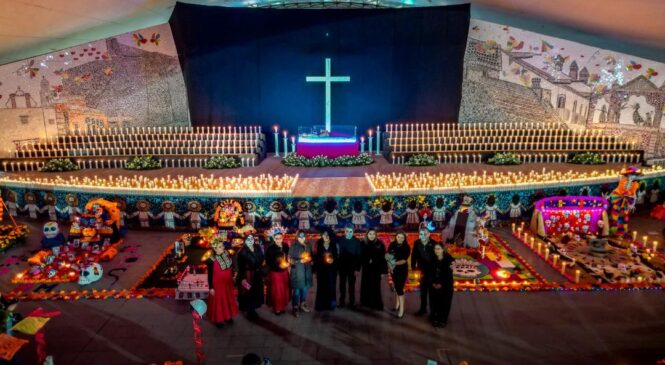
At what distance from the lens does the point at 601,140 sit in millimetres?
16906

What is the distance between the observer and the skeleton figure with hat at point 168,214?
1215 cm

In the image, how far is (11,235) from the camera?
11305 millimetres

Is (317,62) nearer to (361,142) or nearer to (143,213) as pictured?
(361,142)

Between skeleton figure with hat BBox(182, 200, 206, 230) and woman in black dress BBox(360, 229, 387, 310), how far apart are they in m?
5.72

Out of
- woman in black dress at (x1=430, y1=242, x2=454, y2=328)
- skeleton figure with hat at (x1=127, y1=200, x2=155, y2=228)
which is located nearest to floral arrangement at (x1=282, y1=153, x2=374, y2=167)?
skeleton figure with hat at (x1=127, y1=200, x2=155, y2=228)

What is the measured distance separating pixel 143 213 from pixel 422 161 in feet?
29.9

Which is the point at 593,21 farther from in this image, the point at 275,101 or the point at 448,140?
the point at 275,101

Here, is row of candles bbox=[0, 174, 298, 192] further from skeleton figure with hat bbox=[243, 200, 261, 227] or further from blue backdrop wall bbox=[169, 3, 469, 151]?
blue backdrop wall bbox=[169, 3, 469, 151]

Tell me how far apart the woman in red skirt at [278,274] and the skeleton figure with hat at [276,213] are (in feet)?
13.1

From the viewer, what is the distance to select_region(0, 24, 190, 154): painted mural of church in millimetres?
16656

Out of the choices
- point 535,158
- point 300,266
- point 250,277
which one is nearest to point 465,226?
point 300,266

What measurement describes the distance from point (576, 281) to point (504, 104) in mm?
11267

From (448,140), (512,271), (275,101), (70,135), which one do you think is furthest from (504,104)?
(70,135)

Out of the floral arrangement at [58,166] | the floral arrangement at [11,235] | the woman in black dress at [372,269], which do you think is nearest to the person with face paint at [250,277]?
the woman in black dress at [372,269]
